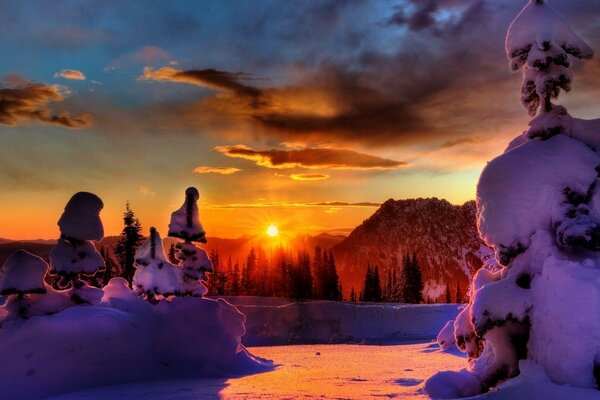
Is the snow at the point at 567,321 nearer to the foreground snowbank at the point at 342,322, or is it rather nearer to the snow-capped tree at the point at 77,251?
the snow-capped tree at the point at 77,251

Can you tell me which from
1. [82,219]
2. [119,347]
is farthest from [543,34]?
[82,219]

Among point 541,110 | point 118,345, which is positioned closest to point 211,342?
point 118,345

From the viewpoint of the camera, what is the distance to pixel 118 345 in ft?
46.9

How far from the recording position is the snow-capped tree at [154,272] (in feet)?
75.0

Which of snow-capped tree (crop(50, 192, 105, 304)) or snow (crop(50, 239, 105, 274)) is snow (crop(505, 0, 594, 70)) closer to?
snow-capped tree (crop(50, 192, 105, 304))

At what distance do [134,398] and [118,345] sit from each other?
4144 mm

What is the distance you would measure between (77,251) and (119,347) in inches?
166

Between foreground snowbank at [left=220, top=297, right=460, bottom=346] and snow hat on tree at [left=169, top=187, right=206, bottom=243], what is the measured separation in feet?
80.4

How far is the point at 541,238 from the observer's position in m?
8.62

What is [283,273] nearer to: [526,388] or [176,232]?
[176,232]

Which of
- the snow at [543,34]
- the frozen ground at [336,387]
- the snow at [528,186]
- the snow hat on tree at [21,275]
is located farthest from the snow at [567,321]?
Result: the snow hat on tree at [21,275]

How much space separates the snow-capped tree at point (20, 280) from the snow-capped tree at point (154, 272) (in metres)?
7.74

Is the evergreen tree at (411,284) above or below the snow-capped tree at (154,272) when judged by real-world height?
below

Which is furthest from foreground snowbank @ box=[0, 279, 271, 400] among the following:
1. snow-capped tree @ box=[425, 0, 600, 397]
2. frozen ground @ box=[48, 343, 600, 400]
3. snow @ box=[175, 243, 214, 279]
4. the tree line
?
the tree line
